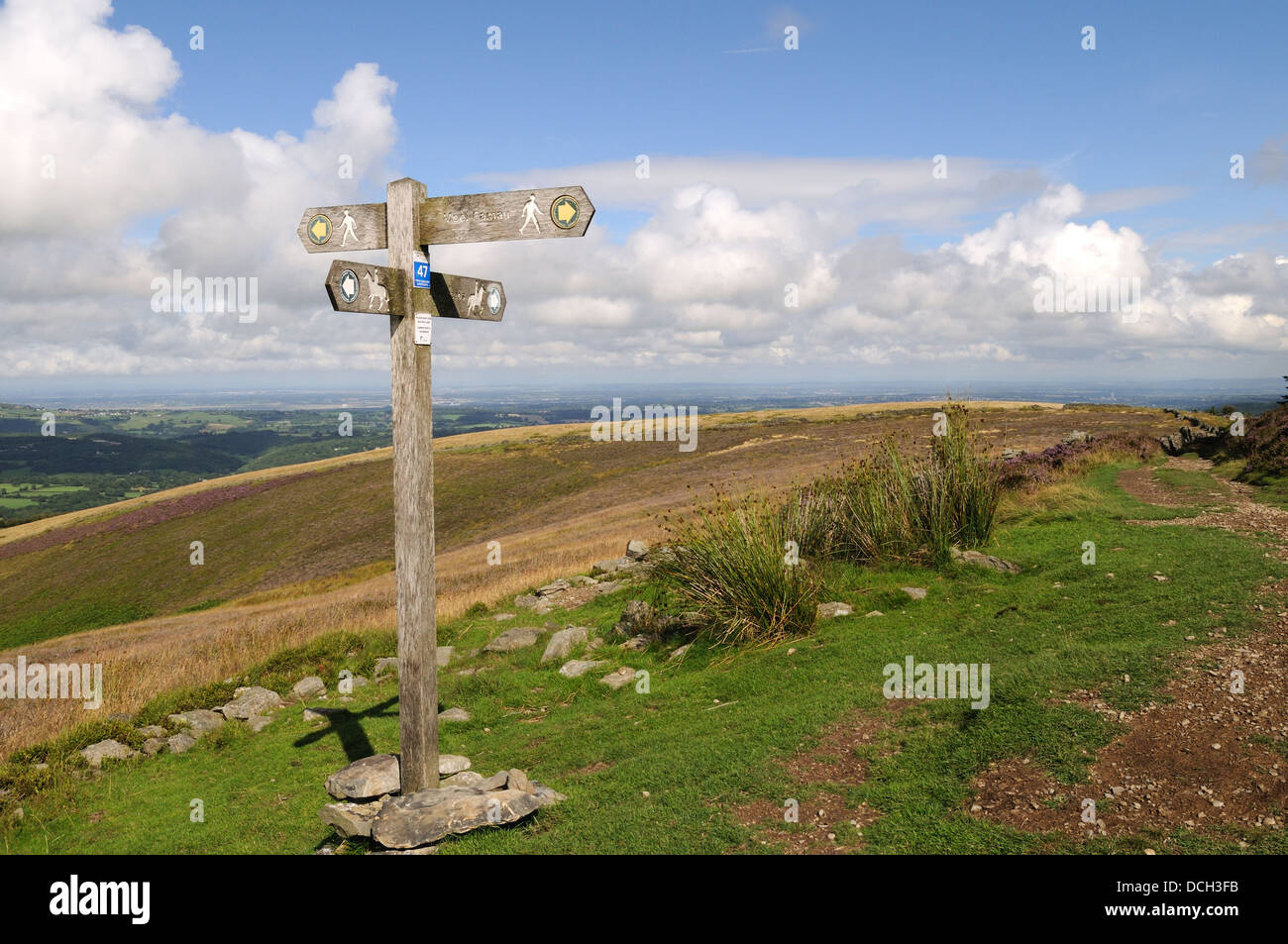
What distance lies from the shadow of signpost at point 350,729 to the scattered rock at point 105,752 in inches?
95.7

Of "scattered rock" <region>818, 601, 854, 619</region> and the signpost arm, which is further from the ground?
the signpost arm

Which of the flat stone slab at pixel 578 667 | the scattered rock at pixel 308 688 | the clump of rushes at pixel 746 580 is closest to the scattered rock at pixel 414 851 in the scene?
the flat stone slab at pixel 578 667

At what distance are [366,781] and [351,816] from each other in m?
0.45

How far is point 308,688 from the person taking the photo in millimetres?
12336

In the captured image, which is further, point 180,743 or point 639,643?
point 639,643

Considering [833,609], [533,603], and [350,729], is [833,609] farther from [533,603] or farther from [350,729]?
[533,603]

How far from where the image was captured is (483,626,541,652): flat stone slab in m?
13.5

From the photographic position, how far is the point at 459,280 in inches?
268

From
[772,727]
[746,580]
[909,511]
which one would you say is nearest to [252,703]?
[746,580]

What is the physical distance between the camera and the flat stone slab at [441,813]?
6031mm
